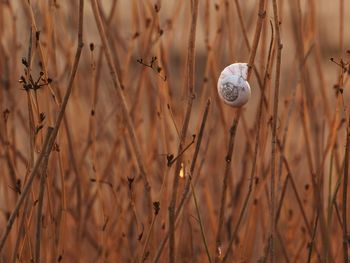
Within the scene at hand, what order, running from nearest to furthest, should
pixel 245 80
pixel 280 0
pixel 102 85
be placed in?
pixel 245 80, pixel 280 0, pixel 102 85

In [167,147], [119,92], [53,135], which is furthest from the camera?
[167,147]

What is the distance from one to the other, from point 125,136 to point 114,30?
381 mm

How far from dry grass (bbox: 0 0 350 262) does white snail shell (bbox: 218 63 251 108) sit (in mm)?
26

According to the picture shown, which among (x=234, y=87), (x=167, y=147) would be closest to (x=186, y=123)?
(x=234, y=87)

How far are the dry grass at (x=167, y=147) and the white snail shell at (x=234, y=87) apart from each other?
0.09ft

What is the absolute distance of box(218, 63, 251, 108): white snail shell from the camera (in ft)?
A: 3.25

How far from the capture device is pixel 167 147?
1.25 metres

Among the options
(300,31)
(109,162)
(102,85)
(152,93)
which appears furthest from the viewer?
(102,85)

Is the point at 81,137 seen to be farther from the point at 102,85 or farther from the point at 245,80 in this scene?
the point at 245,80

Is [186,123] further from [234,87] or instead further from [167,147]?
[167,147]

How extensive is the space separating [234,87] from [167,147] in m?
0.28

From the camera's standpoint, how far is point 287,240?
162 centimetres

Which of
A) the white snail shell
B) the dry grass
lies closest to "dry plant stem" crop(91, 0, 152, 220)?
the dry grass

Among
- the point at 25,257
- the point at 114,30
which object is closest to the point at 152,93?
the point at 114,30
